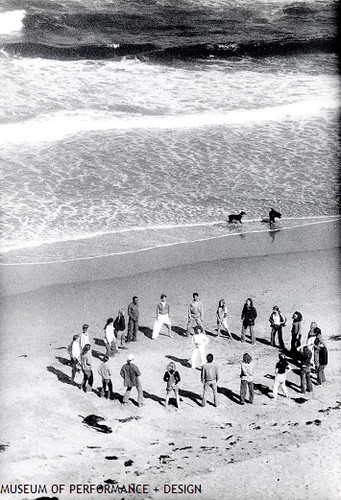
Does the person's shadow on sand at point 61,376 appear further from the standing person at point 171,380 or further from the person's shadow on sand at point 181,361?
the person's shadow on sand at point 181,361

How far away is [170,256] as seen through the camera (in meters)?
19.4

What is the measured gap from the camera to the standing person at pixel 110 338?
575 inches

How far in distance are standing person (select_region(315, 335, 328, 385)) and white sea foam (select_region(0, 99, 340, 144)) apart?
1561 cm

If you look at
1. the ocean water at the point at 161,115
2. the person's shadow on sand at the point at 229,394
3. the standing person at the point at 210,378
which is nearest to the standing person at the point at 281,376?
the person's shadow on sand at the point at 229,394

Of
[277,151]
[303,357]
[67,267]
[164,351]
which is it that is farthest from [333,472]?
[277,151]

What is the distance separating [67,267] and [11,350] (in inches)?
155

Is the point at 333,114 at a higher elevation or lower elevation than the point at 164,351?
higher

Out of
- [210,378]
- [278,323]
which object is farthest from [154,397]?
[278,323]

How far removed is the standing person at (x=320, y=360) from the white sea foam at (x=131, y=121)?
615 inches

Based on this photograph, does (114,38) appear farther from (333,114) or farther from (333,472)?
(333,472)

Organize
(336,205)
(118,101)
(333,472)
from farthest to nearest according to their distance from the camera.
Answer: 1. (118,101)
2. (336,205)
3. (333,472)

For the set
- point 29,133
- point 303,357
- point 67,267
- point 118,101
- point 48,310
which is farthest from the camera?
point 118,101

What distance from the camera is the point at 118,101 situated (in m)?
30.1

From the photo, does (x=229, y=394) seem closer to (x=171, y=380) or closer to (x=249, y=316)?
(x=171, y=380)
